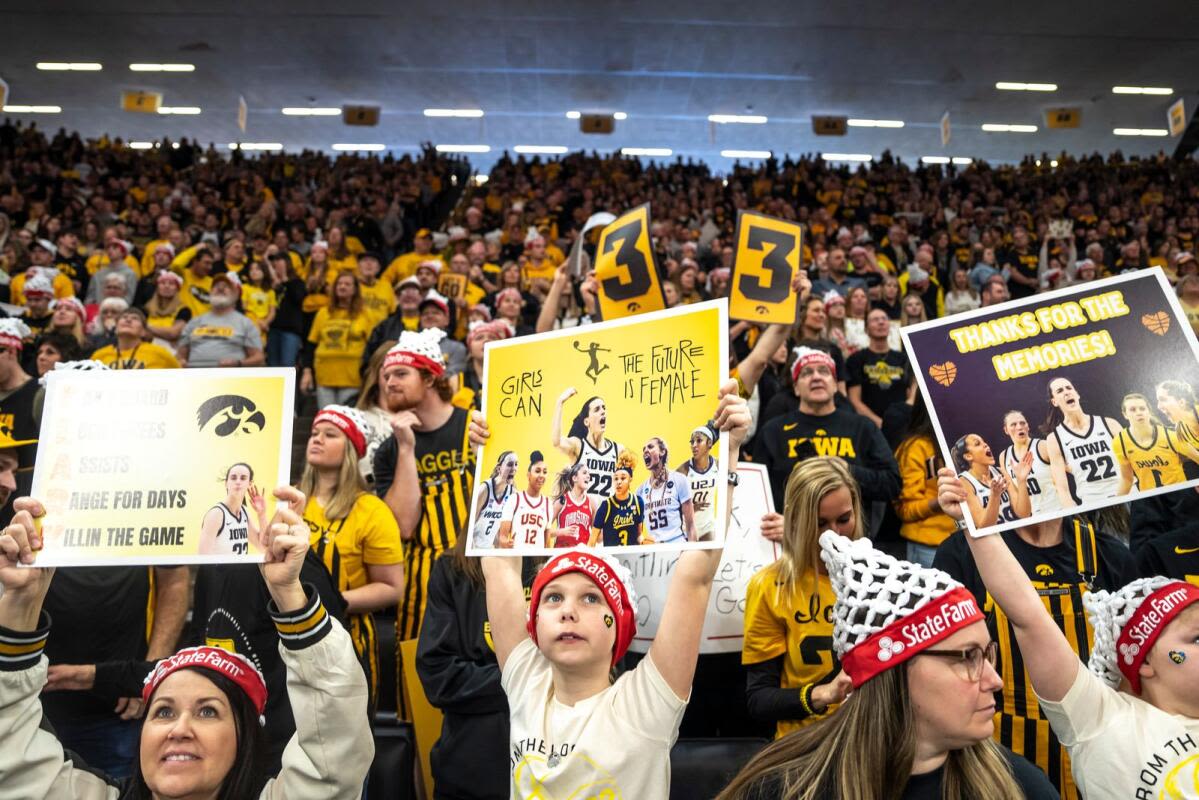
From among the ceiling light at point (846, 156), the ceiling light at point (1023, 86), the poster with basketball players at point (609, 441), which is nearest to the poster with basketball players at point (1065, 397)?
the poster with basketball players at point (609, 441)

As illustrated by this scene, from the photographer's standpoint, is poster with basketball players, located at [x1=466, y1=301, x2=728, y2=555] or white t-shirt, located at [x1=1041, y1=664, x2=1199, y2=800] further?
poster with basketball players, located at [x1=466, y1=301, x2=728, y2=555]

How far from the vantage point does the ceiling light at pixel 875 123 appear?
20.3 meters

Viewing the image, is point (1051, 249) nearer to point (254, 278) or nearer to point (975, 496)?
point (254, 278)

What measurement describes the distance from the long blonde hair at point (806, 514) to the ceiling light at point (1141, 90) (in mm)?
17873

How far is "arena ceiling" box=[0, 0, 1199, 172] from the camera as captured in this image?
14.7 metres

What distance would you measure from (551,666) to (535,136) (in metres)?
20.5

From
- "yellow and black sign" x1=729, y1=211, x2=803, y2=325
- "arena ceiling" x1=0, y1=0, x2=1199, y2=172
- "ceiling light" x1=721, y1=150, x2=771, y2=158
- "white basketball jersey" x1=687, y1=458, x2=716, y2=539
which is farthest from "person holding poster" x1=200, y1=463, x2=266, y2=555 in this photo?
"ceiling light" x1=721, y1=150, x2=771, y2=158

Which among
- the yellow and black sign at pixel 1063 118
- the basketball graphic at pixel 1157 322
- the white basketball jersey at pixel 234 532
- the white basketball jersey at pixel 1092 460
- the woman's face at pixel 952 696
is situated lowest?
the woman's face at pixel 952 696

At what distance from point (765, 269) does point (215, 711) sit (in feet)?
10.4

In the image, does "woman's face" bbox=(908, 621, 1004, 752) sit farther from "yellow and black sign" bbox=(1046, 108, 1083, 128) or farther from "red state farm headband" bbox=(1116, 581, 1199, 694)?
"yellow and black sign" bbox=(1046, 108, 1083, 128)

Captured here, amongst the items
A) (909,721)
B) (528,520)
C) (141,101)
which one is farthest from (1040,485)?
(141,101)

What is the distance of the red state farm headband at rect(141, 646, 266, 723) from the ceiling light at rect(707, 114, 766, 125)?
1912 cm

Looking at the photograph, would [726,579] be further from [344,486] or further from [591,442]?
[344,486]

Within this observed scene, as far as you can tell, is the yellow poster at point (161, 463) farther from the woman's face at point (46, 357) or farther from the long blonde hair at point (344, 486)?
the woman's face at point (46, 357)
